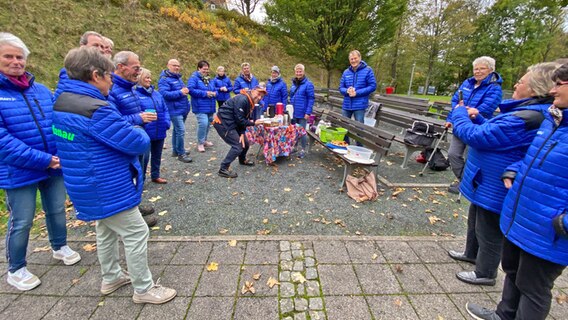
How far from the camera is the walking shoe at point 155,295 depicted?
2193 mm

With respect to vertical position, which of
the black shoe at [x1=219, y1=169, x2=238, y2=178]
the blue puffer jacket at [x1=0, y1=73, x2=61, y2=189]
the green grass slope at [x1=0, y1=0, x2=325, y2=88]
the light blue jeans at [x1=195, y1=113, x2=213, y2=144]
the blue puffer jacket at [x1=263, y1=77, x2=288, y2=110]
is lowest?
the black shoe at [x1=219, y1=169, x2=238, y2=178]

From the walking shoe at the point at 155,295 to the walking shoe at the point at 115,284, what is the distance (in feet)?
0.82

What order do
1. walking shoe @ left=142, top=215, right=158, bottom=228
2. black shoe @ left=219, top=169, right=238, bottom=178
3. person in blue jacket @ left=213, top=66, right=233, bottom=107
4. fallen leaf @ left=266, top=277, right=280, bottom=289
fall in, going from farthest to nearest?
person in blue jacket @ left=213, top=66, right=233, bottom=107
black shoe @ left=219, top=169, right=238, bottom=178
walking shoe @ left=142, top=215, right=158, bottom=228
fallen leaf @ left=266, top=277, right=280, bottom=289

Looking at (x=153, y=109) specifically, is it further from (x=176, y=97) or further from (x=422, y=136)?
(x=422, y=136)

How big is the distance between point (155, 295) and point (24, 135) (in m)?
1.70

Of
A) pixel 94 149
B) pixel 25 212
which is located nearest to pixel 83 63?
pixel 94 149

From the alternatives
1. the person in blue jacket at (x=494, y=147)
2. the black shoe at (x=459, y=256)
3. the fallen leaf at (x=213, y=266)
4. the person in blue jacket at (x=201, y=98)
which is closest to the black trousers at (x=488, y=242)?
the person in blue jacket at (x=494, y=147)

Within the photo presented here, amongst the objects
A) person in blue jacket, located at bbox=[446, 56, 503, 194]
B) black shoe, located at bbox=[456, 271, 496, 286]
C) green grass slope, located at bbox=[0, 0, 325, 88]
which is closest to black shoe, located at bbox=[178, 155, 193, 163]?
person in blue jacket, located at bbox=[446, 56, 503, 194]

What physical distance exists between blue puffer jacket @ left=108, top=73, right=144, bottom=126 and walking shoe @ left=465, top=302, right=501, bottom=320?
380cm

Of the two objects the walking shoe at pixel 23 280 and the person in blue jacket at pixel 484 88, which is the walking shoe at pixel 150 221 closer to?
the walking shoe at pixel 23 280

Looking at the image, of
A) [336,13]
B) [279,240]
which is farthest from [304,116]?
[336,13]

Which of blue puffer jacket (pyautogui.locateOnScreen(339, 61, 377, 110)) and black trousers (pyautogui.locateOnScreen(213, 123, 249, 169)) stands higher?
blue puffer jacket (pyautogui.locateOnScreen(339, 61, 377, 110))

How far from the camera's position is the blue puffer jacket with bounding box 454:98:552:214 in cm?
196

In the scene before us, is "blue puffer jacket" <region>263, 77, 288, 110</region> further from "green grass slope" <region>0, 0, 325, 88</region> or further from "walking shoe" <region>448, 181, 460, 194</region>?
"green grass slope" <region>0, 0, 325, 88</region>
